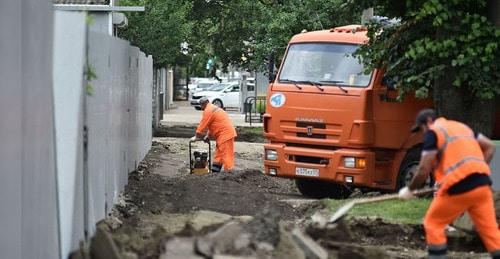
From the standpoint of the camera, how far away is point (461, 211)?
845cm

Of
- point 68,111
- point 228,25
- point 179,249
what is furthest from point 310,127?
point 228,25

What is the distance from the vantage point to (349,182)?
14.7 meters

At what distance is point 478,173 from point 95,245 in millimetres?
3521

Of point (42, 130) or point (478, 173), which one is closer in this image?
point (42, 130)

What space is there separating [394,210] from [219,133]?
5238 mm

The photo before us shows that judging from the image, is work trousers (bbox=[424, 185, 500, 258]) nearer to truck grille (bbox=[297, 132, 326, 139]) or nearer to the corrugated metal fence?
the corrugated metal fence

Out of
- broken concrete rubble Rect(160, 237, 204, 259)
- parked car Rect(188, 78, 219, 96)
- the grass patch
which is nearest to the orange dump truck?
the grass patch

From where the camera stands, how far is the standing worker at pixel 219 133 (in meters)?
17.3

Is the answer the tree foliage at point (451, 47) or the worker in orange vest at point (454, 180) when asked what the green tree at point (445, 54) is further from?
the worker in orange vest at point (454, 180)

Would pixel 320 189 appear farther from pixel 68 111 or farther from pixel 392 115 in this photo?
pixel 68 111

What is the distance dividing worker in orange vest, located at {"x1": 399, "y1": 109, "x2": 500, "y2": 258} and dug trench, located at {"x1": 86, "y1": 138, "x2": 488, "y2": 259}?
62 centimetres

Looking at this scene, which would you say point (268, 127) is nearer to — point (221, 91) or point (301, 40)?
point (301, 40)

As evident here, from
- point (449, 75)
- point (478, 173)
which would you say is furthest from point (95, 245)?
point (449, 75)

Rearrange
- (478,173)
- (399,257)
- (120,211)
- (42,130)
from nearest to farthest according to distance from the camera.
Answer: (42,130) → (478,173) → (399,257) → (120,211)
